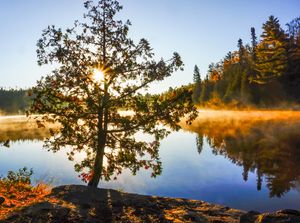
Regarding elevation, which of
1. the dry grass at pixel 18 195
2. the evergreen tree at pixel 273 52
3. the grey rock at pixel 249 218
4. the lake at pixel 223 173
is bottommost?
the lake at pixel 223 173

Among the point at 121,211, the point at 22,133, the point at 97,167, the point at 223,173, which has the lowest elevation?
the point at 22,133

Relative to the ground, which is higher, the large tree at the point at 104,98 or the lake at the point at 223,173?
the large tree at the point at 104,98

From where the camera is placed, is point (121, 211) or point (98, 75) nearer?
point (121, 211)

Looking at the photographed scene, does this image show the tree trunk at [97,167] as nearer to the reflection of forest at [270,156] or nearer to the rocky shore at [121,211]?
the rocky shore at [121,211]

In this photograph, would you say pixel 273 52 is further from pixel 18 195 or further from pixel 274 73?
pixel 18 195

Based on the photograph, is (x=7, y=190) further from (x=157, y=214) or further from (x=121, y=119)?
(x=157, y=214)

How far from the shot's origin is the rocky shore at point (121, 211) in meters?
8.84

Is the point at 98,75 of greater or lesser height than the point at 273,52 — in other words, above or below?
below

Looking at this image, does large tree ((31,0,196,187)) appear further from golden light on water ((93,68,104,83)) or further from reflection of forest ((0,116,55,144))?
reflection of forest ((0,116,55,144))

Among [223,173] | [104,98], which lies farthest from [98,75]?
[223,173]

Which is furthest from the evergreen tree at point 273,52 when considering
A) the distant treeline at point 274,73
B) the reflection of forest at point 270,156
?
the reflection of forest at point 270,156

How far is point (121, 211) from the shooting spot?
10445mm

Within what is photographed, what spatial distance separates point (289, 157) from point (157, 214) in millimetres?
14993

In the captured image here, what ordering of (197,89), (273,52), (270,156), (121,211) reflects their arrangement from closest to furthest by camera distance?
1. (121,211)
2. (270,156)
3. (273,52)
4. (197,89)
